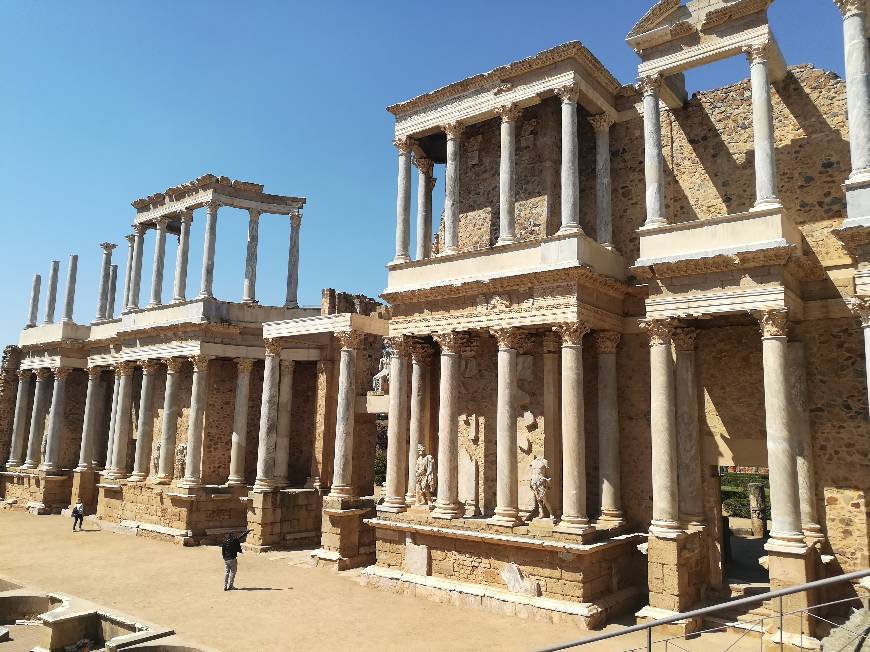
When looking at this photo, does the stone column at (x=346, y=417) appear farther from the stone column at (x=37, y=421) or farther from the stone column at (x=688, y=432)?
the stone column at (x=37, y=421)

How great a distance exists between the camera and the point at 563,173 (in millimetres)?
15945

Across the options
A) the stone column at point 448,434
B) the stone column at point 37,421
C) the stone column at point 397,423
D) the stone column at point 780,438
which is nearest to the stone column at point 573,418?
the stone column at point 448,434

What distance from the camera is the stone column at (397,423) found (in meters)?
17.4

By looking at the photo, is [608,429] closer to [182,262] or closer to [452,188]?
[452,188]

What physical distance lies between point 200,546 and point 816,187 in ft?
69.4

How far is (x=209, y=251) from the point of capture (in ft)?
83.5

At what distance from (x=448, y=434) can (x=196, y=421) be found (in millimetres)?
12159

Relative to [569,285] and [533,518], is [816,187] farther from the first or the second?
[533,518]

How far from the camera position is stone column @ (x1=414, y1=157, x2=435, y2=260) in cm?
1980

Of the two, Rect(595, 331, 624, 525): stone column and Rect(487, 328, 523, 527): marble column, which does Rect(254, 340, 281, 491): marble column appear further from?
Rect(595, 331, 624, 525): stone column

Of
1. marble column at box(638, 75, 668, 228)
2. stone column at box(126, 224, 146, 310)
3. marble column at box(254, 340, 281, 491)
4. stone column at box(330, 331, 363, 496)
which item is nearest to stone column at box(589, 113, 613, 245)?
marble column at box(638, 75, 668, 228)

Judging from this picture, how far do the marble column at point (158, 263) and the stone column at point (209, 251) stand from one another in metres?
3.13

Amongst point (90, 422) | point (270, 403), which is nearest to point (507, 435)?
point (270, 403)

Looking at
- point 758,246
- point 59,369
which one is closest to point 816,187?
point 758,246
